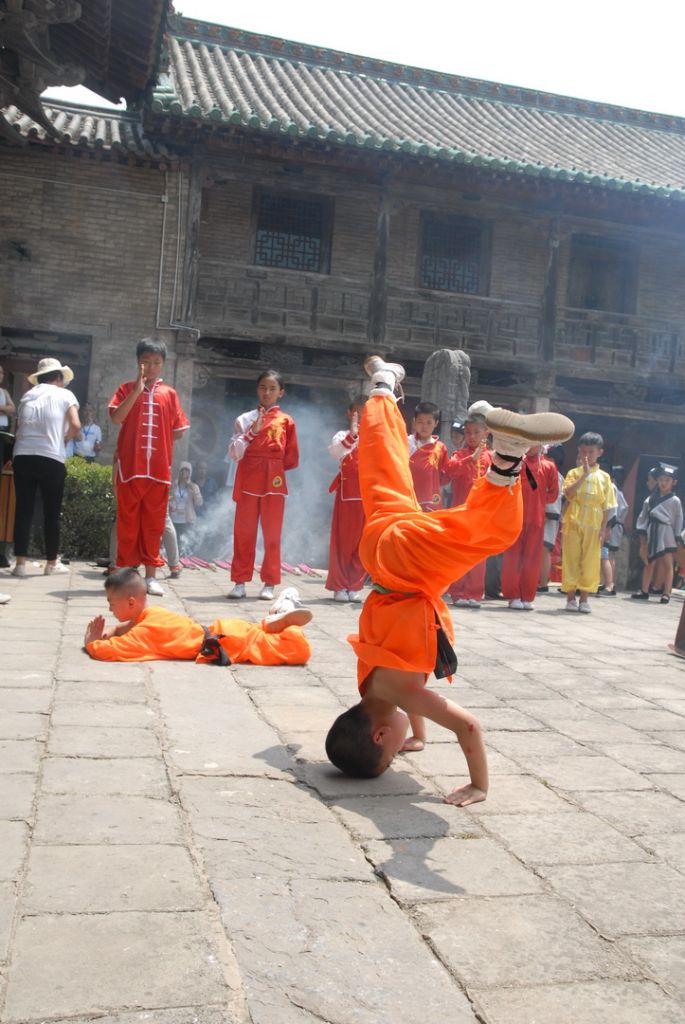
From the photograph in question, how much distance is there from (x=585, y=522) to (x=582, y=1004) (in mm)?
7627

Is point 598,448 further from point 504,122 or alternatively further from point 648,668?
point 504,122

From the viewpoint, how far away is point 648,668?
20.4ft

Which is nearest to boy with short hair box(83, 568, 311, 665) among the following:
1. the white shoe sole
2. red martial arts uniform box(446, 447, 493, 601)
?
the white shoe sole

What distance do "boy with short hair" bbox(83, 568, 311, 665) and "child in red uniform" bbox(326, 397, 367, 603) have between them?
2.94 meters

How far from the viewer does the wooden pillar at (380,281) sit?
14641mm

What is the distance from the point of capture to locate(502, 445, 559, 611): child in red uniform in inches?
346

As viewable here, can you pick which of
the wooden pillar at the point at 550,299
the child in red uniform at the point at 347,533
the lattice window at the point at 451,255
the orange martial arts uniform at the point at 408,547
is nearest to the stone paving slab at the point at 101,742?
the orange martial arts uniform at the point at 408,547

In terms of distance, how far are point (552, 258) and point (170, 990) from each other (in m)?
14.8

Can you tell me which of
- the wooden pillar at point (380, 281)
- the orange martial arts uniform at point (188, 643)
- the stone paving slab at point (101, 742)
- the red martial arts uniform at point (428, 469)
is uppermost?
the wooden pillar at point (380, 281)

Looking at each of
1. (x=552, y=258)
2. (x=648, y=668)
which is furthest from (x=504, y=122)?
(x=648, y=668)

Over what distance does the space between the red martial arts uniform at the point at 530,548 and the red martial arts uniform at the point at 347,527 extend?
1.41 meters

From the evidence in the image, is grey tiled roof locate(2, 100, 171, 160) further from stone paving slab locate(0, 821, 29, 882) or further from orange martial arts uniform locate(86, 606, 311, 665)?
stone paving slab locate(0, 821, 29, 882)

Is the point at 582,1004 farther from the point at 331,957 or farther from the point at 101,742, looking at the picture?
the point at 101,742

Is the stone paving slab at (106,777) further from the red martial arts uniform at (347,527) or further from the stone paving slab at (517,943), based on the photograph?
the red martial arts uniform at (347,527)
